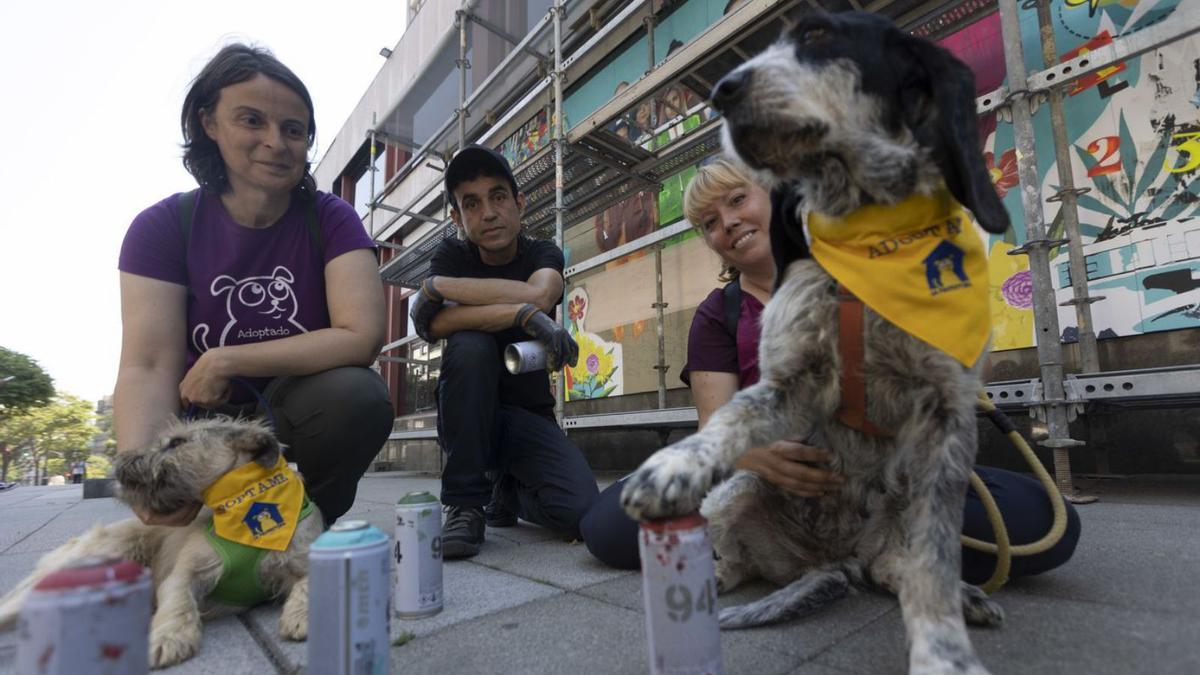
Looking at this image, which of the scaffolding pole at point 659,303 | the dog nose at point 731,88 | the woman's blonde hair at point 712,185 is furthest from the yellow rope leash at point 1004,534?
the scaffolding pole at point 659,303

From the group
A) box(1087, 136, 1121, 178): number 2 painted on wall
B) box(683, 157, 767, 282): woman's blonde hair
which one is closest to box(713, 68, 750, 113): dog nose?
box(683, 157, 767, 282): woman's blonde hair

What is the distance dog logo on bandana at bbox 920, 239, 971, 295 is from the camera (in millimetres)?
1400

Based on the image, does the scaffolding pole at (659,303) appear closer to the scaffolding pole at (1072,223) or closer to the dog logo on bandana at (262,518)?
the scaffolding pole at (1072,223)

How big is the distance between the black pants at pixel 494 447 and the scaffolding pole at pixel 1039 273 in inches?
104

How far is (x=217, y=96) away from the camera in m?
2.44

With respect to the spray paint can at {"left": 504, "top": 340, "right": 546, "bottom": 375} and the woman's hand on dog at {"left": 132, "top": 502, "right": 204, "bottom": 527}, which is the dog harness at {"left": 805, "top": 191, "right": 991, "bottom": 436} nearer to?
the spray paint can at {"left": 504, "top": 340, "right": 546, "bottom": 375}

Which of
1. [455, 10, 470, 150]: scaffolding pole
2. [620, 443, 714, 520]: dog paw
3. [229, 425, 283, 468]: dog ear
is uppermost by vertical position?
[455, 10, 470, 150]: scaffolding pole

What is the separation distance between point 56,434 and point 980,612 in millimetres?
76571

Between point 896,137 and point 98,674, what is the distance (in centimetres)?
203

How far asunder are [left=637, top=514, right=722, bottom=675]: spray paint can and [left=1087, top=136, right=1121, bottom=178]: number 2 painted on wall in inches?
182

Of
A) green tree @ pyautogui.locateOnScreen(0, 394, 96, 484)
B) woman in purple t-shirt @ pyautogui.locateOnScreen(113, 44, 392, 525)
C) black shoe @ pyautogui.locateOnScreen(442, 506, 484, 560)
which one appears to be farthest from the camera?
green tree @ pyautogui.locateOnScreen(0, 394, 96, 484)

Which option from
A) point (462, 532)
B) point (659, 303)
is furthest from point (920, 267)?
point (659, 303)

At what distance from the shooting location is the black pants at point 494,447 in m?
2.95

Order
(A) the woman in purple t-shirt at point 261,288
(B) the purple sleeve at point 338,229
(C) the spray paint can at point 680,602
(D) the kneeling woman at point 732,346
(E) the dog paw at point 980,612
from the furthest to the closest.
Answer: (B) the purple sleeve at point 338,229 < (A) the woman in purple t-shirt at point 261,288 < (D) the kneeling woman at point 732,346 < (E) the dog paw at point 980,612 < (C) the spray paint can at point 680,602
